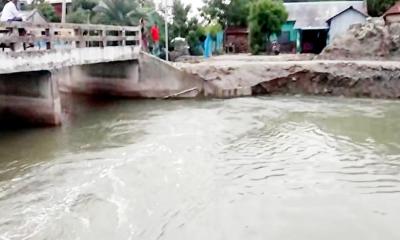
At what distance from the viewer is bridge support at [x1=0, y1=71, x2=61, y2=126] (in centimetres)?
1445

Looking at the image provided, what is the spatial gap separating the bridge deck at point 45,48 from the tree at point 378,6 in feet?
73.8

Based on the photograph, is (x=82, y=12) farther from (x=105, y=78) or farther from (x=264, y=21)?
(x=264, y=21)

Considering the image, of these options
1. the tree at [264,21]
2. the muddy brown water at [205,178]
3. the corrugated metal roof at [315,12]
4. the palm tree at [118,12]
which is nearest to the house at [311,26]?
the corrugated metal roof at [315,12]

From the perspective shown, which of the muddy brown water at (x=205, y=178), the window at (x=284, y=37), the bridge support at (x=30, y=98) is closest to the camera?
the muddy brown water at (x=205, y=178)

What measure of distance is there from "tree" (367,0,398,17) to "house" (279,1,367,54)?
23.2 inches

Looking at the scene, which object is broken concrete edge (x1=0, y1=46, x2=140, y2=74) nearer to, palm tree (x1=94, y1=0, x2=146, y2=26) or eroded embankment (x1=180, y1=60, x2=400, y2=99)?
eroded embankment (x1=180, y1=60, x2=400, y2=99)

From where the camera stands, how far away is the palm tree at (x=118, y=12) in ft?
90.0

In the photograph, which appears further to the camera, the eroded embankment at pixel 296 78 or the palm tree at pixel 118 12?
the palm tree at pixel 118 12

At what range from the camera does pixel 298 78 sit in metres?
22.1

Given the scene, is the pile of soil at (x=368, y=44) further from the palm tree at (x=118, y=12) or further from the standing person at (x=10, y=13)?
the standing person at (x=10, y=13)

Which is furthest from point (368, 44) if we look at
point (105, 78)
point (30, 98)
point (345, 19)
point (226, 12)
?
point (30, 98)

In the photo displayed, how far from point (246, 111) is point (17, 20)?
8433 millimetres

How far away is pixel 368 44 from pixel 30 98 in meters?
Answer: 17.8

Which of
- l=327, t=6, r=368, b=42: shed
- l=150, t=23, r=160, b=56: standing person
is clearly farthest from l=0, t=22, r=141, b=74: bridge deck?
l=327, t=6, r=368, b=42: shed
